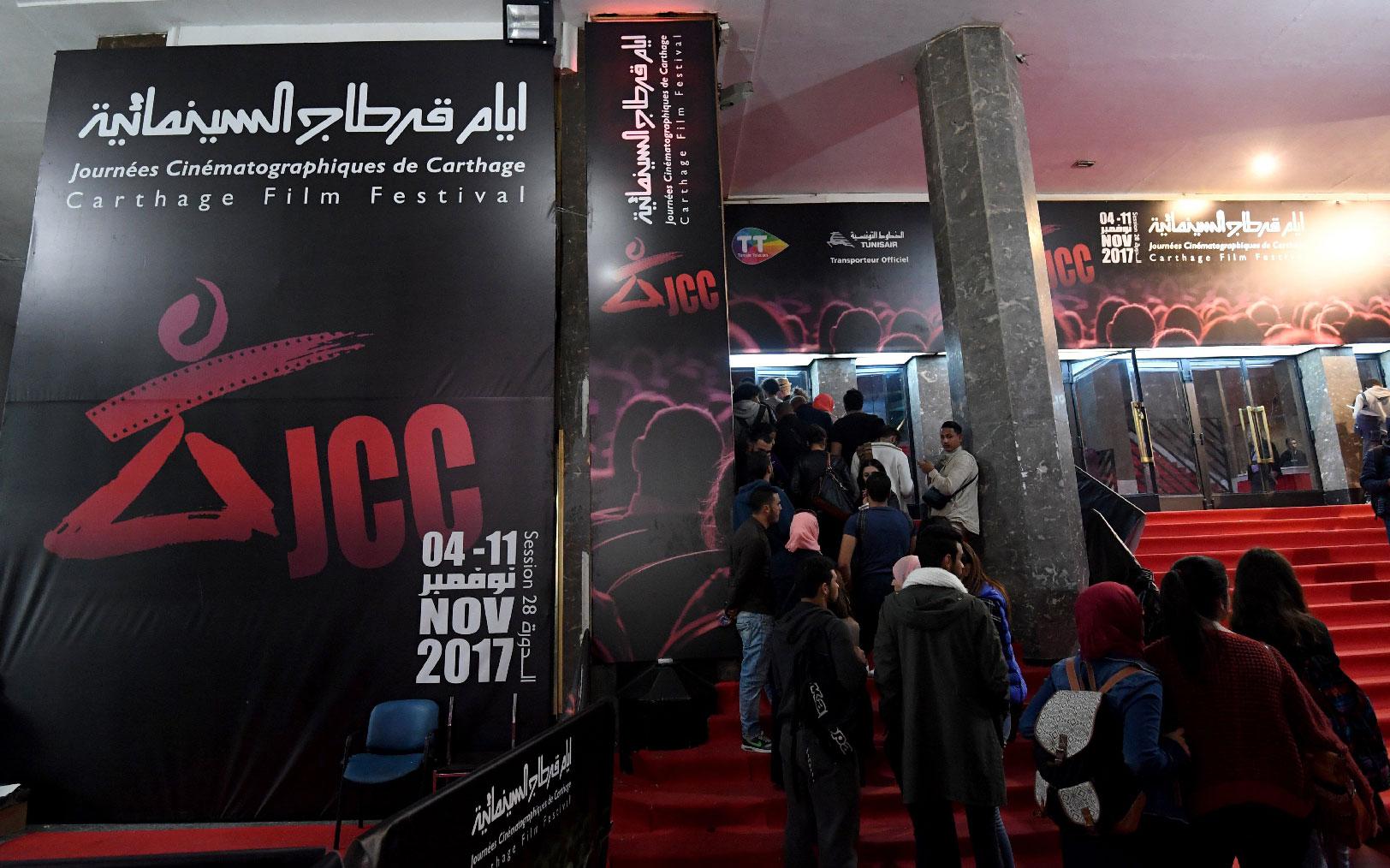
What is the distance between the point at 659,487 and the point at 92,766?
3716mm

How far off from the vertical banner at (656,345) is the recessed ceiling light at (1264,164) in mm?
6873

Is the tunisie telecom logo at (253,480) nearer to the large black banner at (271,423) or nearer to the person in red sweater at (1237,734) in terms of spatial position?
the large black banner at (271,423)

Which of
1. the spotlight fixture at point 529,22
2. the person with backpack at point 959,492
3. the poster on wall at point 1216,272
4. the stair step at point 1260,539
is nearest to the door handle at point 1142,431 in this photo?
the poster on wall at point 1216,272

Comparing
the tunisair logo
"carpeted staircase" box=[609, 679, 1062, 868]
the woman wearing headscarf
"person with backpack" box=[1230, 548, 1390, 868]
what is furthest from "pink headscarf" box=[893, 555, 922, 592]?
the tunisair logo

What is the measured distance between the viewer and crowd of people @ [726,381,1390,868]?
2.00m

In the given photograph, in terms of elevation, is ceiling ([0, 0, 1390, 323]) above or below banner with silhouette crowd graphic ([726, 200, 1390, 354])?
above

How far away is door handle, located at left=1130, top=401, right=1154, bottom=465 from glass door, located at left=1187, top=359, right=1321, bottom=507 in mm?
970

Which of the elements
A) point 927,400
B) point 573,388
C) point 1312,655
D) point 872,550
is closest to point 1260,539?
point 927,400

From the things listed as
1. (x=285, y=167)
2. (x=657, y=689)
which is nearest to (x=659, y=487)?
(x=657, y=689)

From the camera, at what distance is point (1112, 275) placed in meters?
8.80

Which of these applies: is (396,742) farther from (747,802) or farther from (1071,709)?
(1071,709)

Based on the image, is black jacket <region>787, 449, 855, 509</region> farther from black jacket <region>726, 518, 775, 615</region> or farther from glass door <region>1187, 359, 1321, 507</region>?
glass door <region>1187, 359, 1321, 507</region>

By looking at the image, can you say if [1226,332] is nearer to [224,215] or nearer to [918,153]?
[918,153]

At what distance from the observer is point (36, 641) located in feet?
14.6
